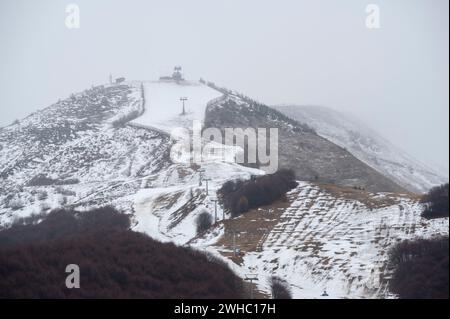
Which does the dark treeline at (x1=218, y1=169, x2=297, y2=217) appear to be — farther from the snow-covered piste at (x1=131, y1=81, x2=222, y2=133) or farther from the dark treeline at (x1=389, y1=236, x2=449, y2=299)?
the snow-covered piste at (x1=131, y1=81, x2=222, y2=133)

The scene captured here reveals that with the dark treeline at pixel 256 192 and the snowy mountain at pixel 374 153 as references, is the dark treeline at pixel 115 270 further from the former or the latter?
the snowy mountain at pixel 374 153

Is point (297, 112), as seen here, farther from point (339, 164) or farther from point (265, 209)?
point (265, 209)

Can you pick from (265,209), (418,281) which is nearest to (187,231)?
(265,209)

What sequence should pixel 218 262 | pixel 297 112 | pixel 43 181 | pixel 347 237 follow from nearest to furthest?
pixel 218 262
pixel 347 237
pixel 43 181
pixel 297 112

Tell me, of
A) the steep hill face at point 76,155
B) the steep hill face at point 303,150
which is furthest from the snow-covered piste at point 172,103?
the steep hill face at point 303,150

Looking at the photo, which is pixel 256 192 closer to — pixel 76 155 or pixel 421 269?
pixel 421 269

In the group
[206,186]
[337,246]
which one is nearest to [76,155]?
[206,186]
